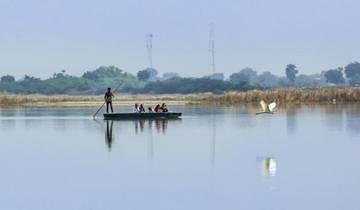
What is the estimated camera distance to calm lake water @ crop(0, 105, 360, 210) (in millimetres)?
17984

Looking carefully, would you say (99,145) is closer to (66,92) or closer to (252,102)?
(252,102)

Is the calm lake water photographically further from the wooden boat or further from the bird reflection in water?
the wooden boat

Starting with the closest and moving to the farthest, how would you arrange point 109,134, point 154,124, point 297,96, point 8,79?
point 109,134
point 154,124
point 297,96
point 8,79

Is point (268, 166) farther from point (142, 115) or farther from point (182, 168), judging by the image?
point (142, 115)

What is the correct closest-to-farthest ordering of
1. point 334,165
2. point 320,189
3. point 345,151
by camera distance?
point 320,189, point 334,165, point 345,151

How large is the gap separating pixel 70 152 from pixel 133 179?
744cm

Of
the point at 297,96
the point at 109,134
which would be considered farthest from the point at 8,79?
the point at 109,134

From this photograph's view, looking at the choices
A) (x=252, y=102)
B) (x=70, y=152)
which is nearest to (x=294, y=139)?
(x=70, y=152)

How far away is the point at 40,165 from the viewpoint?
961 inches

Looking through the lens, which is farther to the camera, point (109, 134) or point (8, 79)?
point (8, 79)

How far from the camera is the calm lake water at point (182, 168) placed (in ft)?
59.0

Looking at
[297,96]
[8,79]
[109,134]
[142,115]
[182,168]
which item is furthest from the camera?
[8,79]

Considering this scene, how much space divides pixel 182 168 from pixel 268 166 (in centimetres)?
202

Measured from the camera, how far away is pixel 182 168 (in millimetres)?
23047
